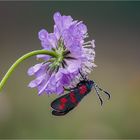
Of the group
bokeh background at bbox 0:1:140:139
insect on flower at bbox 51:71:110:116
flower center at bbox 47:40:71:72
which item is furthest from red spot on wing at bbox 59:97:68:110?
bokeh background at bbox 0:1:140:139

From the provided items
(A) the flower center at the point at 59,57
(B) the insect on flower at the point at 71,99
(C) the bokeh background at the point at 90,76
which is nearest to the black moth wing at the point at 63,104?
(B) the insect on flower at the point at 71,99

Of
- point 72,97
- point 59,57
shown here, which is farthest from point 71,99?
point 59,57

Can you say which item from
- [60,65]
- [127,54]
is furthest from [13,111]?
[60,65]

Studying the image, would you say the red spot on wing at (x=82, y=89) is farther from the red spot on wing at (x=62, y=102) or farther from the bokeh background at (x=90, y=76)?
the bokeh background at (x=90, y=76)

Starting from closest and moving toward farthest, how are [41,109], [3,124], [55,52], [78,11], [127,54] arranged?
[55,52] → [3,124] → [41,109] → [127,54] → [78,11]

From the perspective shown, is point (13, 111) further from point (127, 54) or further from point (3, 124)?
point (127, 54)

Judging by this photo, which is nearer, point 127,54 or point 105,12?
point 127,54

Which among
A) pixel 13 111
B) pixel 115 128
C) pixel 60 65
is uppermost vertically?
pixel 60 65
